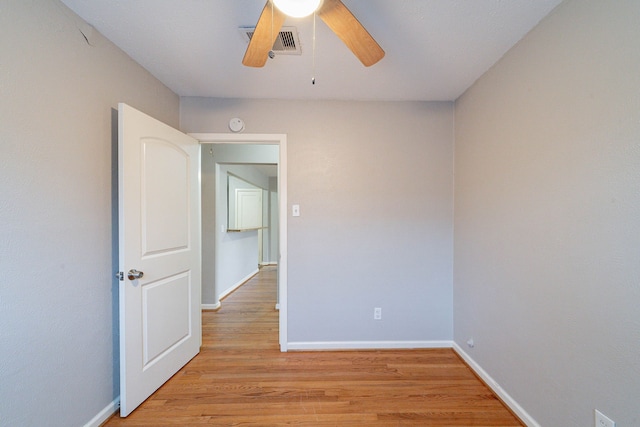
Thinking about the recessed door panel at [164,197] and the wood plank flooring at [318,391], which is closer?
the wood plank flooring at [318,391]

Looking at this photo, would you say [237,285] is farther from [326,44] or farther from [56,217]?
[326,44]

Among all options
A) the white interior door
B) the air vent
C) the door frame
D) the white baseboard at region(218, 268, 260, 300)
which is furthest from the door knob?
the white baseboard at region(218, 268, 260, 300)

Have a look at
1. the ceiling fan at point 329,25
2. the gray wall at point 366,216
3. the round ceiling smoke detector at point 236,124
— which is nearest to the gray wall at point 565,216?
the gray wall at point 366,216

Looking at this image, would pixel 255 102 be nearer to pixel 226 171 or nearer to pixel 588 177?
pixel 226 171

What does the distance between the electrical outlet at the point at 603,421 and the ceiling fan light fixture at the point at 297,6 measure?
217cm

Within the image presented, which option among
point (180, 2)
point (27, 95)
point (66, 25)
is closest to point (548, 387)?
point (180, 2)

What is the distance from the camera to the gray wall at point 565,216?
3.43ft

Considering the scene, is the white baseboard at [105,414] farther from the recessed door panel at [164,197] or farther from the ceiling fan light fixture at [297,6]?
the ceiling fan light fixture at [297,6]

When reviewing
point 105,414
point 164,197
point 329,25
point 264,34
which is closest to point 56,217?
point 164,197

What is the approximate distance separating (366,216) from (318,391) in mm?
1456

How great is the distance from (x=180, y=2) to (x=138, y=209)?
1226mm

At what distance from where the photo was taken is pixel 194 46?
1652mm

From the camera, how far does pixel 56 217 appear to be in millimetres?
1294

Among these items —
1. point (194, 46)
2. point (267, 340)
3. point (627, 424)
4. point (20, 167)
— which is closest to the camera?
point (627, 424)
